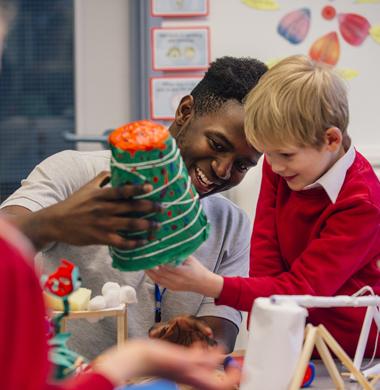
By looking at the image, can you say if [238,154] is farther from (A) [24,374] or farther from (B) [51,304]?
(A) [24,374]

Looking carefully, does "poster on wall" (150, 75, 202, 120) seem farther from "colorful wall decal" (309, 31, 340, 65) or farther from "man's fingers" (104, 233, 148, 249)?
"man's fingers" (104, 233, 148, 249)

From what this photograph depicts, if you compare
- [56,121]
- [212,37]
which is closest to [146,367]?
→ [212,37]

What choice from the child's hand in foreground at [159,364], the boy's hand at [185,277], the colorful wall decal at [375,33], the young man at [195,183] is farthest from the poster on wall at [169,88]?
the child's hand in foreground at [159,364]

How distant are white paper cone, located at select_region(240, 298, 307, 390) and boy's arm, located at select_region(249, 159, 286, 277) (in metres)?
0.32

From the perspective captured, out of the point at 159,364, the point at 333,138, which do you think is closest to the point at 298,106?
the point at 333,138

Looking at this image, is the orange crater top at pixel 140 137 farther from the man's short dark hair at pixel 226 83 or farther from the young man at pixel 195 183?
the man's short dark hair at pixel 226 83

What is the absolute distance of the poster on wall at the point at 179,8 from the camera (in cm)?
241

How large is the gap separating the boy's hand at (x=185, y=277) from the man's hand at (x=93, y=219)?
0.15 m

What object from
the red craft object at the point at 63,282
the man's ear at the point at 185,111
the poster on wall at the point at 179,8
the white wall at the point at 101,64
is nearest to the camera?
the red craft object at the point at 63,282

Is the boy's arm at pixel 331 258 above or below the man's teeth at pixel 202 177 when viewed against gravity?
below

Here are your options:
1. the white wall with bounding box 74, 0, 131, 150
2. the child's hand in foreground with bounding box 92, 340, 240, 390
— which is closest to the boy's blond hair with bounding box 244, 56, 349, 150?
the child's hand in foreground with bounding box 92, 340, 240, 390

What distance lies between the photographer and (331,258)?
1159 millimetres

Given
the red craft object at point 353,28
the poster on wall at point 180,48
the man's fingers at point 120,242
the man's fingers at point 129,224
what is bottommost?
the man's fingers at point 120,242

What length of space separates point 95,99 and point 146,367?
6.61 ft
